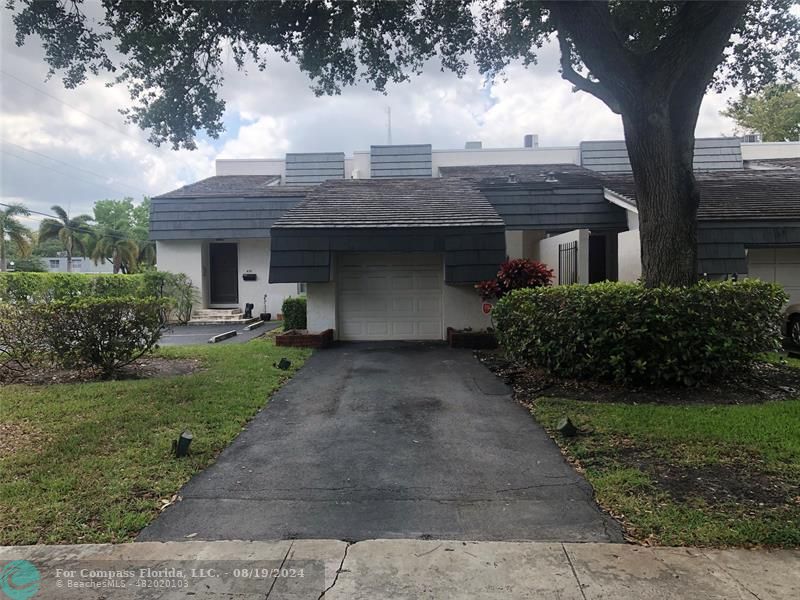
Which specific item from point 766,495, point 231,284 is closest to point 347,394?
point 766,495

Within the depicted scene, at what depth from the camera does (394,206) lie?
12.9 m

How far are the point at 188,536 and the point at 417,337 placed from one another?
31.0 ft

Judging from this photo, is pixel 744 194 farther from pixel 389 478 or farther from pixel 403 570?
pixel 403 570

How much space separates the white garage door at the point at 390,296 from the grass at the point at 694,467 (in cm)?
643

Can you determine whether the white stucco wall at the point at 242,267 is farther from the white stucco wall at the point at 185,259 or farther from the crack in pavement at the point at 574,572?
the crack in pavement at the point at 574,572

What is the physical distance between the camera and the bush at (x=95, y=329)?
7.60 m

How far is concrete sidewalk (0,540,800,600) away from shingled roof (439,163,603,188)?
12876 millimetres

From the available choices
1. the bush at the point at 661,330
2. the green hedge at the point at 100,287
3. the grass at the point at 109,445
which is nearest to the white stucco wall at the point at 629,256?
the bush at the point at 661,330

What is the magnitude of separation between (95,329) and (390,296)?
6646 millimetres

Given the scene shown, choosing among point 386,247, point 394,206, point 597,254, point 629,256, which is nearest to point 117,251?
point 394,206

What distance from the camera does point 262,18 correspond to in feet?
26.2

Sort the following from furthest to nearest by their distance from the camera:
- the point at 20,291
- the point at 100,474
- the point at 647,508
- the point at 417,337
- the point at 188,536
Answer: the point at 20,291 < the point at 417,337 < the point at 100,474 < the point at 647,508 < the point at 188,536

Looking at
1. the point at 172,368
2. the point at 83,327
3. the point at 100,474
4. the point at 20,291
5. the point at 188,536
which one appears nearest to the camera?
the point at 188,536

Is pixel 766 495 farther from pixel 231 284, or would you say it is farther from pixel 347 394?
pixel 231 284
